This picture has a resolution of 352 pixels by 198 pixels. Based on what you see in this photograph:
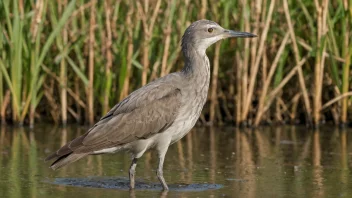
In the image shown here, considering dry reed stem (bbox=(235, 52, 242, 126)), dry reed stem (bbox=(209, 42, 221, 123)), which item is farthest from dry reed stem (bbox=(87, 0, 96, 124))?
dry reed stem (bbox=(235, 52, 242, 126))

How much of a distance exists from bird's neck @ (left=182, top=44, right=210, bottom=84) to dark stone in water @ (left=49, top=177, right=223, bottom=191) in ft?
3.36

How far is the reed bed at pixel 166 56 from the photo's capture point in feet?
38.8

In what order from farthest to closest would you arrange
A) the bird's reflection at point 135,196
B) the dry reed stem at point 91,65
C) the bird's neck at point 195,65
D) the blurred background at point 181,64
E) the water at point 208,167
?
the dry reed stem at point 91,65
the blurred background at point 181,64
the bird's neck at point 195,65
the water at point 208,167
the bird's reflection at point 135,196

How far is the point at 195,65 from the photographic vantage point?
8.92m

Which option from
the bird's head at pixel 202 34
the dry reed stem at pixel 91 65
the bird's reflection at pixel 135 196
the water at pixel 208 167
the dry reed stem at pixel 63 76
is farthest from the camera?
the dry reed stem at pixel 63 76

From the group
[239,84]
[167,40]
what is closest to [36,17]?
[167,40]

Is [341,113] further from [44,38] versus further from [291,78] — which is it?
[44,38]

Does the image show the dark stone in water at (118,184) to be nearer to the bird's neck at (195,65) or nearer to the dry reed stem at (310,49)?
the bird's neck at (195,65)

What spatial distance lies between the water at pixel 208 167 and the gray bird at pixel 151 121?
1.08 feet

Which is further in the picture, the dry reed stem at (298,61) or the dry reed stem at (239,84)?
the dry reed stem at (239,84)

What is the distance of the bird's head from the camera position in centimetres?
909

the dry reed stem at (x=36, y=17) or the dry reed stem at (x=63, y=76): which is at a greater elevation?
the dry reed stem at (x=36, y=17)

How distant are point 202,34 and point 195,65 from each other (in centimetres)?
38

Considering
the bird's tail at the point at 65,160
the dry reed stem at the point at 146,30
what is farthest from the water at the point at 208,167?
the dry reed stem at the point at 146,30
